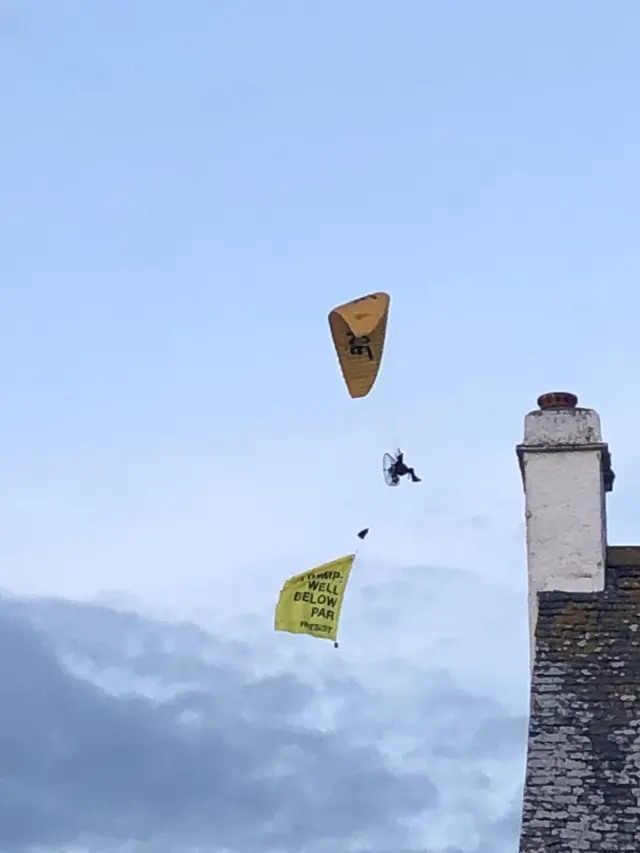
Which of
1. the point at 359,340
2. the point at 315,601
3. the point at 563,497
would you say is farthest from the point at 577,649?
the point at 359,340

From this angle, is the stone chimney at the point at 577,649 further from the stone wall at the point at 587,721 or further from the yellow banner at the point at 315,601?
the yellow banner at the point at 315,601

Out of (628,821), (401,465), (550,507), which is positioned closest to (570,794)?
(628,821)

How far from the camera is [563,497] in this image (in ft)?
56.2

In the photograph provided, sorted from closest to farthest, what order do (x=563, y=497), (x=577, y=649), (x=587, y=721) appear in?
(x=587, y=721) < (x=577, y=649) < (x=563, y=497)

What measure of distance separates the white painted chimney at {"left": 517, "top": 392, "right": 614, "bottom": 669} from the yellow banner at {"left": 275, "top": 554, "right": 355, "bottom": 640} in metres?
2.01

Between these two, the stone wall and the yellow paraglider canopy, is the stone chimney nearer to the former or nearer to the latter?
the stone wall

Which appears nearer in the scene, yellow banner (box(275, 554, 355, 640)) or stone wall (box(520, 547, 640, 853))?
stone wall (box(520, 547, 640, 853))

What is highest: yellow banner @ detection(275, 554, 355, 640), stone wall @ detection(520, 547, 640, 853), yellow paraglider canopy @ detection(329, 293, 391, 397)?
yellow paraglider canopy @ detection(329, 293, 391, 397)

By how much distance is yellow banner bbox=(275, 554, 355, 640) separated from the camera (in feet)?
57.9

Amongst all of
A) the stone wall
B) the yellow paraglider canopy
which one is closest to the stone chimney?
the stone wall

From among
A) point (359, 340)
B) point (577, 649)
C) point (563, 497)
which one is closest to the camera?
point (577, 649)

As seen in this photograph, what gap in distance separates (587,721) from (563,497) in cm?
248

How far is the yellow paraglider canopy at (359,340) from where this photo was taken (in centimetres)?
1758

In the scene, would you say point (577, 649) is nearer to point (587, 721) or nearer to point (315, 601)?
point (587, 721)
